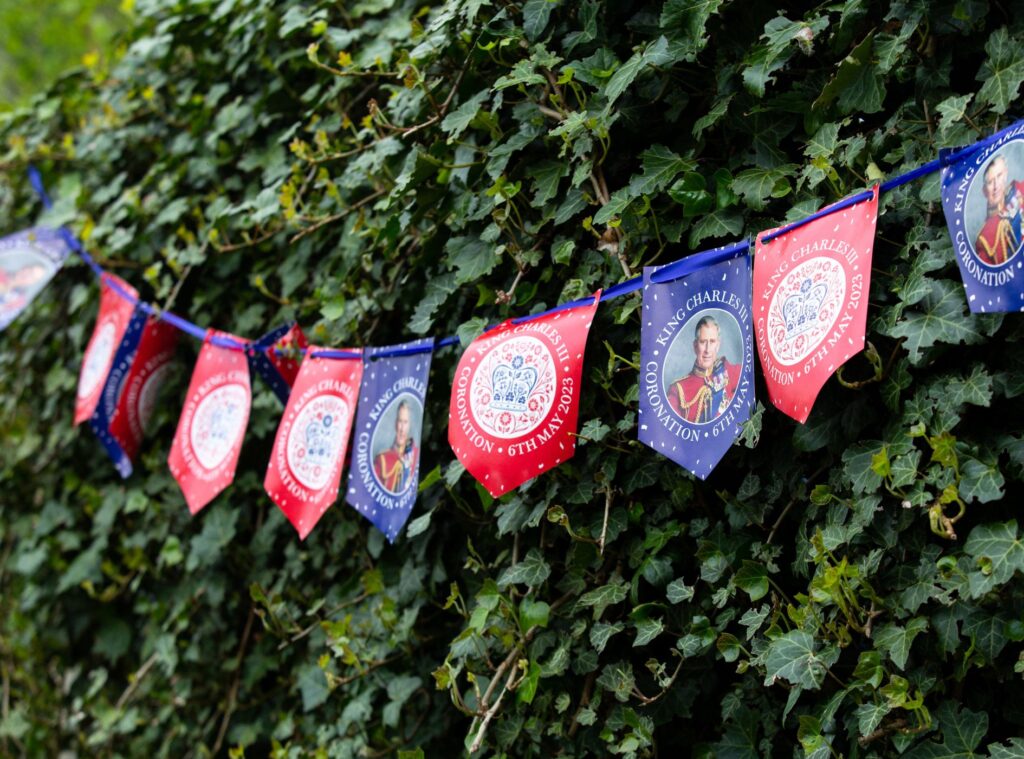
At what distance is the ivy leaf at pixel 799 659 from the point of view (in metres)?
1.64

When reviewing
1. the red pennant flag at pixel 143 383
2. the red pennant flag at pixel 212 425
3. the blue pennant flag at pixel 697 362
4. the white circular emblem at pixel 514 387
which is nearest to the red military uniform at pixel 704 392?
the blue pennant flag at pixel 697 362

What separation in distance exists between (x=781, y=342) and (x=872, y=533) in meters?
0.33

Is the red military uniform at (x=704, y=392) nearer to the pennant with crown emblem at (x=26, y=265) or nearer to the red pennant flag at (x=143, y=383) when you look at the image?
the red pennant flag at (x=143, y=383)

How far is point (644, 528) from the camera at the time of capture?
199 cm

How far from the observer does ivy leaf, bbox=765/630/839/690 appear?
5.39ft

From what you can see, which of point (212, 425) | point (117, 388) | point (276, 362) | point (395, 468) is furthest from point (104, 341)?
point (395, 468)

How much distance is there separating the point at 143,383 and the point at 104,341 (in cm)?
22

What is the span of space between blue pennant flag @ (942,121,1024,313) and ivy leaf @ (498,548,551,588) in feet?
3.18

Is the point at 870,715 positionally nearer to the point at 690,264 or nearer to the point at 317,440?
the point at 690,264

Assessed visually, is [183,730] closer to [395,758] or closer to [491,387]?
[395,758]

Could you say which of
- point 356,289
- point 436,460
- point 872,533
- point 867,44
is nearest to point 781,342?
point 872,533

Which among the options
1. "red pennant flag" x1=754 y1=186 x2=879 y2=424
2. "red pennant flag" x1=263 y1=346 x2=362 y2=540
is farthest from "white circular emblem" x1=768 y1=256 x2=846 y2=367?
"red pennant flag" x1=263 y1=346 x2=362 y2=540

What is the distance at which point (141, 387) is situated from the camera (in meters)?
3.24

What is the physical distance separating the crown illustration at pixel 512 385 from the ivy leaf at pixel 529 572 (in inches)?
12.6
